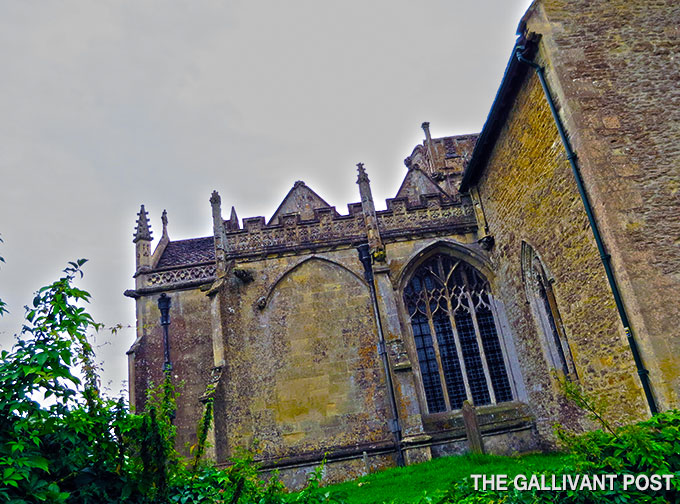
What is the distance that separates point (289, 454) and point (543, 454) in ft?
21.1

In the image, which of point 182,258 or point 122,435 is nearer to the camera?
point 122,435

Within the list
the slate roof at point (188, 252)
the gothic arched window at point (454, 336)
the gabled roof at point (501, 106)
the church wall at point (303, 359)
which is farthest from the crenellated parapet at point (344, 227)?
the slate roof at point (188, 252)

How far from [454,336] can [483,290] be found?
1693 mm

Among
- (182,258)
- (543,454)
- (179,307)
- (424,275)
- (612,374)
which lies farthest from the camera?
(182,258)

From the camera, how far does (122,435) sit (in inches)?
137

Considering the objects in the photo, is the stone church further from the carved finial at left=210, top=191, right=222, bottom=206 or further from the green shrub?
the green shrub

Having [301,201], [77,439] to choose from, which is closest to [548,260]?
[77,439]

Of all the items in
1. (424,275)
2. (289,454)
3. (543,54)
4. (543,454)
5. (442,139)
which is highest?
(442,139)

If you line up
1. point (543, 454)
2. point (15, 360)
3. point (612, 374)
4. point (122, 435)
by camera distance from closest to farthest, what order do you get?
point (15, 360) < point (122, 435) < point (612, 374) < point (543, 454)

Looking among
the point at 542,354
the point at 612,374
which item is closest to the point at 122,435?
the point at 612,374

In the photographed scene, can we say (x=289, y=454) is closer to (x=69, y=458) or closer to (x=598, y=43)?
(x=69, y=458)

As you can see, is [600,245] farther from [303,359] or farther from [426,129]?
[426,129]

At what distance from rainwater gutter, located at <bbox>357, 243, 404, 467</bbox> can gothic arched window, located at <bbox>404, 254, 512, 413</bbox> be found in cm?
109

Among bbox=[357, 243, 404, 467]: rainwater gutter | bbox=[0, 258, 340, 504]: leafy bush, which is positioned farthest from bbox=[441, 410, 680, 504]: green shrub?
bbox=[357, 243, 404, 467]: rainwater gutter
